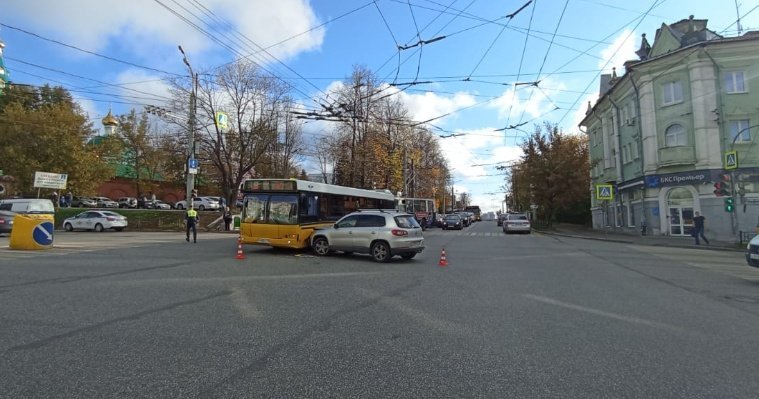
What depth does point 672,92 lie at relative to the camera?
28.8 metres

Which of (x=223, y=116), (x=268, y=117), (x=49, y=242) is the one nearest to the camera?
(x=49, y=242)

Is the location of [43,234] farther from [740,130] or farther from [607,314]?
[740,130]

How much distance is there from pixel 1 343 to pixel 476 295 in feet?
23.3

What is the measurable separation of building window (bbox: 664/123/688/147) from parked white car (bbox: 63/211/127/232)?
36.1 meters

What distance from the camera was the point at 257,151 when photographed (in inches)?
1607

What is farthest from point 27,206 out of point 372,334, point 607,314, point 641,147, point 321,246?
point 641,147

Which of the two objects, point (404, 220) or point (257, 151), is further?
point (257, 151)

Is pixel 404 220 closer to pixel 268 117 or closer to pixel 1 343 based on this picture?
pixel 1 343

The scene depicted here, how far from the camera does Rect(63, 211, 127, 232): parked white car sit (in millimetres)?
32906

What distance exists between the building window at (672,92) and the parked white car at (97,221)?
120 feet

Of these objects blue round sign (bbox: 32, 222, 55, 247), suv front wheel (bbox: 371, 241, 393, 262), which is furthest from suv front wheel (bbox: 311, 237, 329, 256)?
blue round sign (bbox: 32, 222, 55, 247)

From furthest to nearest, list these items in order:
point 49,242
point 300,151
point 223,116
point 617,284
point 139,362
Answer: point 300,151, point 223,116, point 49,242, point 617,284, point 139,362

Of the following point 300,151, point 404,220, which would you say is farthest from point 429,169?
point 404,220

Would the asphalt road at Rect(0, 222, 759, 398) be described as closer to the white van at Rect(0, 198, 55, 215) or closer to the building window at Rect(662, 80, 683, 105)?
the white van at Rect(0, 198, 55, 215)
